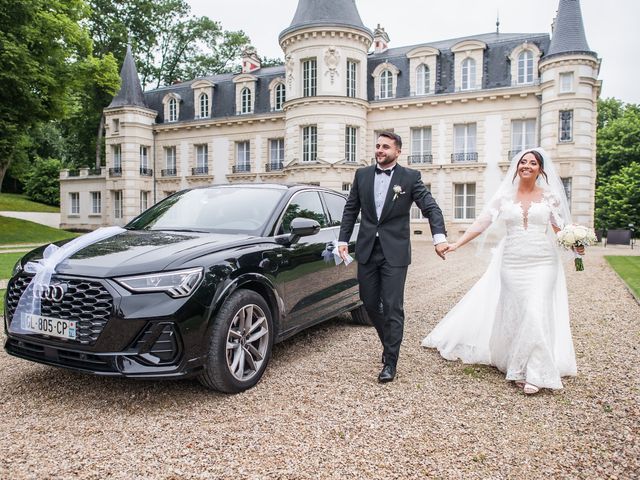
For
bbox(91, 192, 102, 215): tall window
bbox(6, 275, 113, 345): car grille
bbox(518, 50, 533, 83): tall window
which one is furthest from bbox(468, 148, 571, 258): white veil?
bbox(91, 192, 102, 215): tall window

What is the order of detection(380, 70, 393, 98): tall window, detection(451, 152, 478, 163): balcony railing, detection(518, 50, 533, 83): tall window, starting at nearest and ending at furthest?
detection(518, 50, 533, 83): tall window → detection(451, 152, 478, 163): balcony railing → detection(380, 70, 393, 98): tall window

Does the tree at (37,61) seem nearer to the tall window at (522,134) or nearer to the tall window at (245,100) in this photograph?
the tall window at (245,100)

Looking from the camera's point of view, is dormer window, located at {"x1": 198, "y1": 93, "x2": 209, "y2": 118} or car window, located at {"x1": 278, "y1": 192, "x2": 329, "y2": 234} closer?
car window, located at {"x1": 278, "y1": 192, "x2": 329, "y2": 234}

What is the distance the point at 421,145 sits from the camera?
93.2 feet

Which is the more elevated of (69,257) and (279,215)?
(279,215)

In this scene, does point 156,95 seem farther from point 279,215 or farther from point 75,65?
point 279,215

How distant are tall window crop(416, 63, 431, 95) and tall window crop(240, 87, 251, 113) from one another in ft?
36.9

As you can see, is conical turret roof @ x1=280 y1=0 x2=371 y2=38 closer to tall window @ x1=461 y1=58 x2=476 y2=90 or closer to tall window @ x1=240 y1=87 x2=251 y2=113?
tall window @ x1=461 y1=58 x2=476 y2=90

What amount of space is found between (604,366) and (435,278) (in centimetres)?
688

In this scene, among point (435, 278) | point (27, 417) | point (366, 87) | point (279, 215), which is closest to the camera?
point (27, 417)

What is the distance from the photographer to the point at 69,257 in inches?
151

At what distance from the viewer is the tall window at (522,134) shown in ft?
86.0

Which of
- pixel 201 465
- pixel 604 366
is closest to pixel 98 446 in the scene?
pixel 201 465

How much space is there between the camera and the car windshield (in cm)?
475
